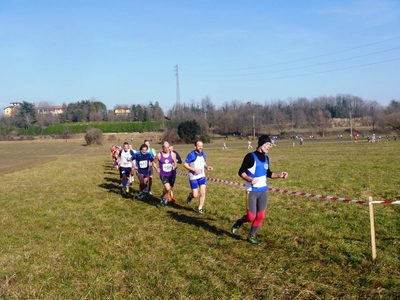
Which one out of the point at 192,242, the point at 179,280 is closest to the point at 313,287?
the point at 179,280

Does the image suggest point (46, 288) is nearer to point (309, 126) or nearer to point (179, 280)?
point (179, 280)

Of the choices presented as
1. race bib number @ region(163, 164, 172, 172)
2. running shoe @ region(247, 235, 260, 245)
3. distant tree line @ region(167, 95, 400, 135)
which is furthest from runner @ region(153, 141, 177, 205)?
distant tree line @ region(167, 95, 400, 135)

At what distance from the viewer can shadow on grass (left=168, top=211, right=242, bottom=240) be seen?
862cm

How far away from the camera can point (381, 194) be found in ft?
42.9

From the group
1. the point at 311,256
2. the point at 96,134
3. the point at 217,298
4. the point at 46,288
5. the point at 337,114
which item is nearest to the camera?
the point at 217,298

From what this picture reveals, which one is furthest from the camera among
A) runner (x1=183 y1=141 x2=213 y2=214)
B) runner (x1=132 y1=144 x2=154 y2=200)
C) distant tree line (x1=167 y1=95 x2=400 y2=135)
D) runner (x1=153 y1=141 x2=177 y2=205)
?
distant tree line (x1=167 y1=95 x2=400 y2=135)

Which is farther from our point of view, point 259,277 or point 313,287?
point 259,277

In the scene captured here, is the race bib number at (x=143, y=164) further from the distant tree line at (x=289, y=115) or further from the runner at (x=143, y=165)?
the distant tree line at (x=289, y=115)

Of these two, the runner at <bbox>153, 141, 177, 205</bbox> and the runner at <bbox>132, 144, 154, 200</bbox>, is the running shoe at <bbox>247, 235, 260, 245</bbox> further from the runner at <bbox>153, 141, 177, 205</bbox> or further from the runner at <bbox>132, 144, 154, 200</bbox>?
the runner at <bbox>132, 144, 154, 200</bbox>

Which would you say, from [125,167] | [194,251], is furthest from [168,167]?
[194,251]

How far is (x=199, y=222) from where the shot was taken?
32.1ft

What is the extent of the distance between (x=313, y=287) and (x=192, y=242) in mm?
3086

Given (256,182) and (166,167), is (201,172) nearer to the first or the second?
(166,167)

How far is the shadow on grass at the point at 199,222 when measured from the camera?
8617 millimetres
